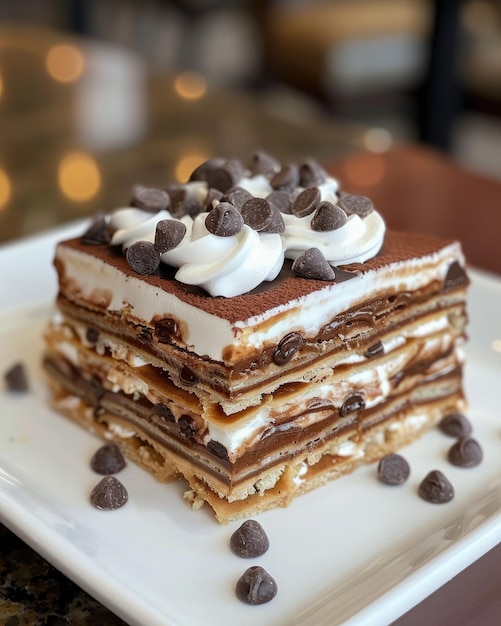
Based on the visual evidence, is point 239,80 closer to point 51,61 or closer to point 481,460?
point 51,61

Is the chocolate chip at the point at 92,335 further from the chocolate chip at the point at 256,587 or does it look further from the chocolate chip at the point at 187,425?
the chocolate chip at the point at 256,587

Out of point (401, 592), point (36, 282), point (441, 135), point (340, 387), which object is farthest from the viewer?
point (441, 135)

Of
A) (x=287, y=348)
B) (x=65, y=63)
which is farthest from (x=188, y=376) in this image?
(x=65, y=63)

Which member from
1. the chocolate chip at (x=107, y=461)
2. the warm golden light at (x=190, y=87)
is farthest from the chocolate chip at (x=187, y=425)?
the warm golden light at (x=190, y=87)

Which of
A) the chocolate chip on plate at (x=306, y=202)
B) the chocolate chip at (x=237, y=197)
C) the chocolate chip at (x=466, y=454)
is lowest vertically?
the chocolate chip at (x=466, y=454)

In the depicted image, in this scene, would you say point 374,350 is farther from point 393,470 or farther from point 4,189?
point 4,189

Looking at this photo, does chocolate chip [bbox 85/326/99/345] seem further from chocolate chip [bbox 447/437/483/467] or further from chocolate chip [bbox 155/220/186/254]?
chocolate chip [bbox 447/437/483/467]

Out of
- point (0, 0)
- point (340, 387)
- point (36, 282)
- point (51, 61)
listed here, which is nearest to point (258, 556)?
point (340, 387)
